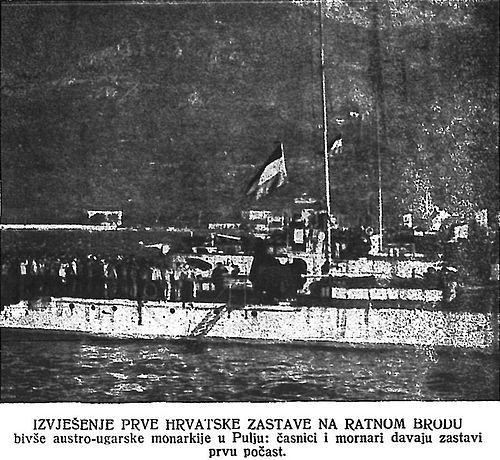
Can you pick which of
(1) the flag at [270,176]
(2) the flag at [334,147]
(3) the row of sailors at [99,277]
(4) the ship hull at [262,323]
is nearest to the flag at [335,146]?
(2) the flag at [334,147]

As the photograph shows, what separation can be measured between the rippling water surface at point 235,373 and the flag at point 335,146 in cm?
117

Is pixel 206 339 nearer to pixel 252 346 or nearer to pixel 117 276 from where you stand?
pixel 252 346

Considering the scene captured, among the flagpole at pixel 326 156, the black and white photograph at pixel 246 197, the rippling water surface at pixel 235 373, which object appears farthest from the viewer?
the flagpole at pixel 326 156

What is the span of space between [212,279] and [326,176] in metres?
0.92

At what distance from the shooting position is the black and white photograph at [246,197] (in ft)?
17.7

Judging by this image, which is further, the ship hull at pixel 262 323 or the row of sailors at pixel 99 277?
the row of sailors at pixel 99 277

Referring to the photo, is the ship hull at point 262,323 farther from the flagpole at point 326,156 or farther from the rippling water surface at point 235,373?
the flagpole at point 326,156

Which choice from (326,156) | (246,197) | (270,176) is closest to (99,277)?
(246,197)

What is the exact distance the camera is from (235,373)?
536 centimetres

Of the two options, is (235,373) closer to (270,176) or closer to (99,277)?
(99,277)
